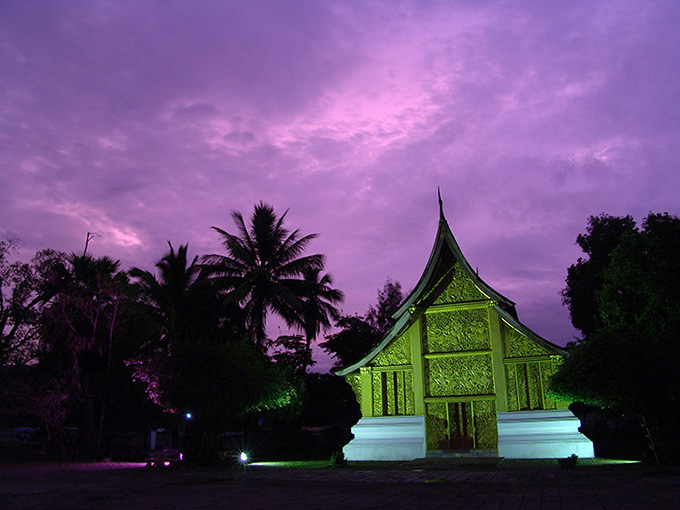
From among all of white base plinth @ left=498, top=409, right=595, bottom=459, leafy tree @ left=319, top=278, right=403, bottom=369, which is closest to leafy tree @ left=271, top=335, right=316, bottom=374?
leafy tree @ left=319, top=278, right=403, bottom=369

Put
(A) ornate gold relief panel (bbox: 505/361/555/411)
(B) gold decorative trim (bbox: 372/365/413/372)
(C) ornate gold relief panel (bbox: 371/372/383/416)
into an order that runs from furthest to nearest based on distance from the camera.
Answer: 1. (C) ornate gold relief panel (bbox: 371/372/383/416)
2. (B) gold decorative trim (bbox: 372/365/413/372)
3. (A) ornate gold relief panel (bbox: 505/361/555/411)

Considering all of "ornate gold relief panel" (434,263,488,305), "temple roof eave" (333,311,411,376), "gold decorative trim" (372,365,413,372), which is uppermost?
"ornate gold relief panel" (434,263,488,305)

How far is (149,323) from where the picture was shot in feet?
75.4

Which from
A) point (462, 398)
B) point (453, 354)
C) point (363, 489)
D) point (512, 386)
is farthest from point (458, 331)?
point (363, 489)

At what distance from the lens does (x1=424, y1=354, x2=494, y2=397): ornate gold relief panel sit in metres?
16.8

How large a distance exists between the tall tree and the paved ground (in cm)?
1149

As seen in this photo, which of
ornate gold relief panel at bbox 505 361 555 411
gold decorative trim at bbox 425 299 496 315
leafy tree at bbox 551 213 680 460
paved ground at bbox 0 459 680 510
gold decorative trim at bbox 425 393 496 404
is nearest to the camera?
paved ground at bbox 0 459 680 510

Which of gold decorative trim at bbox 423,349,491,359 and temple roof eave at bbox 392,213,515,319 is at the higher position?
temple roof eave at bbox 392,213,515,319

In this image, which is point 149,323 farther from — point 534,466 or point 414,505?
point 414,505

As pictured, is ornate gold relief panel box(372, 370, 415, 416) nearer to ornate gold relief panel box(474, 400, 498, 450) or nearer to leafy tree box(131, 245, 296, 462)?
ornate gold relief panel box(474, 400, 498, 450)

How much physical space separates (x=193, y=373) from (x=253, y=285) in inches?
362

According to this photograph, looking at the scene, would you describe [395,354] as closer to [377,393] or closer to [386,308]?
[377,393]

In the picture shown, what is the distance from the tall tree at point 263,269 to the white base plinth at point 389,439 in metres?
7.49

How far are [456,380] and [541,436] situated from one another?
281cm
